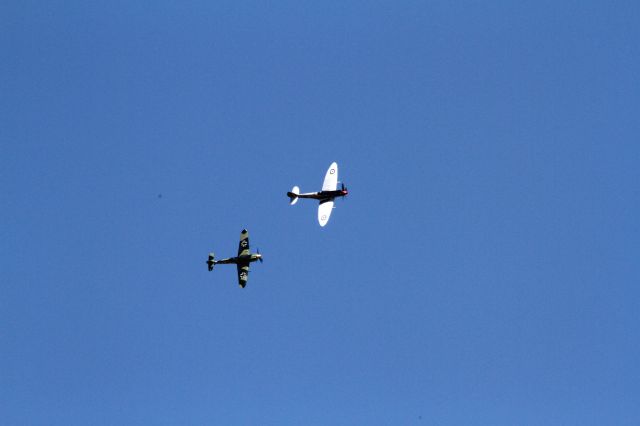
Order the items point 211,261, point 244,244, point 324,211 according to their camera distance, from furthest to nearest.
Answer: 1. point 244,244
2. point 211,261
3. point 324,211

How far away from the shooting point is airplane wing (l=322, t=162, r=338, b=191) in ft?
442

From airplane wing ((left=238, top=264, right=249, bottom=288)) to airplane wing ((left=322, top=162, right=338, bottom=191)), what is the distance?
73.5 ft

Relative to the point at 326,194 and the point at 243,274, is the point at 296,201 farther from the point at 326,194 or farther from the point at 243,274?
the point at 243,274

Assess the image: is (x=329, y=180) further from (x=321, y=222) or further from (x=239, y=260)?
(x=239, y=260)

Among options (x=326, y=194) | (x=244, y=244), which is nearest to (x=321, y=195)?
(x=326, y=194)

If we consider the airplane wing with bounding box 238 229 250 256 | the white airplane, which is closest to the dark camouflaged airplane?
the airplane wing with bounding box 238 229 250 256

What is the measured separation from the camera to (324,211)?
5103 inches

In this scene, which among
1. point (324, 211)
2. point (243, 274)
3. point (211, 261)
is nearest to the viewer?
point (324, 211)

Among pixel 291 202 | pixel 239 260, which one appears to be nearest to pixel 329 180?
pixel 291 202

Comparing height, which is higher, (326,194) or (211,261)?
(326,194)

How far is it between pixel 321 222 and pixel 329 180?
1270cm

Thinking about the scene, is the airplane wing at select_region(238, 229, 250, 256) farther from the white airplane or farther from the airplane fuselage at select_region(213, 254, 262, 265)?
the white airplane

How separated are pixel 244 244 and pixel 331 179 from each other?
73.6 ft

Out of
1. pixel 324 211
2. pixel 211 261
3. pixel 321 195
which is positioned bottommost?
pixel 211 261
